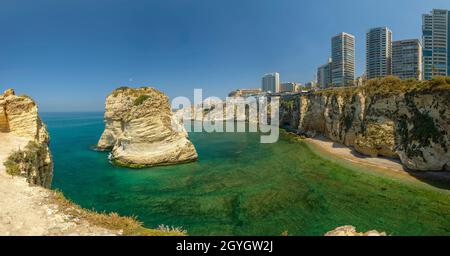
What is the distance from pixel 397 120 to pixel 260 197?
24.5 m

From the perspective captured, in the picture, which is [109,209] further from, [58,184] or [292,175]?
[292,175]

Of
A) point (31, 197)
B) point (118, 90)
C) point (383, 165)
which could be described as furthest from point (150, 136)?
point (383, 165)

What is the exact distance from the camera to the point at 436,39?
106 metres

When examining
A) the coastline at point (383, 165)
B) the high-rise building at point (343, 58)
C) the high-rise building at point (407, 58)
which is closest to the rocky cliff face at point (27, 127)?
the coastline at point (383, 165)

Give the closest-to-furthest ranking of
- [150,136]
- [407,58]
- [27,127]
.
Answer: [27,127], [150,136], [407,58]

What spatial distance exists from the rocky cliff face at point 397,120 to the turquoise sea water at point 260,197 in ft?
19.7

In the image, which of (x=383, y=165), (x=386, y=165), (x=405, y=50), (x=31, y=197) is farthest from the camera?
(x=405, y=50)

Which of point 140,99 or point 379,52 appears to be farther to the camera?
point 379,52

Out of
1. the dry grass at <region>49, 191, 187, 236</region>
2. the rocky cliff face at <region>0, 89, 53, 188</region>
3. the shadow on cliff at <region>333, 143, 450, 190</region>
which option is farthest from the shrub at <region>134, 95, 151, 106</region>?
the shadow on cliff at <region>333, 143, 450, 190</region>

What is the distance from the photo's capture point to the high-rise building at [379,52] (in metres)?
105

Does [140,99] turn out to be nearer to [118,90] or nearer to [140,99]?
[140,99]

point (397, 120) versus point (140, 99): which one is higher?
point (140, 99)

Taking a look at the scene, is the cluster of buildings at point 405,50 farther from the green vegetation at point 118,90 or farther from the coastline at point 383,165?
the green vegetation at point 118,90

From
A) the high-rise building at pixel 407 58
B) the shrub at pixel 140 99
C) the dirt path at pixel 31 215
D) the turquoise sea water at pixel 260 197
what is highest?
the high-rise building at pixel 407 58
